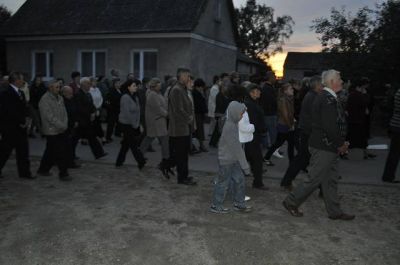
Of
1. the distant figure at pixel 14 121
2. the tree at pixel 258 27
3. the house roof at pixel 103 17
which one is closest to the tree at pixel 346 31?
A: the house roof at pixel 103 17

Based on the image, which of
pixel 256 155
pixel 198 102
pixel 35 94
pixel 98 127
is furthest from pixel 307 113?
pixel 35 94

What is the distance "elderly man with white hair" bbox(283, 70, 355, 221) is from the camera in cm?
547

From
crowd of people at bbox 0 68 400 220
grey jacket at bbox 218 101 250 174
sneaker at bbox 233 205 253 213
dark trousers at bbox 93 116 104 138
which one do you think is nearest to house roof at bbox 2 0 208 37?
crowd of people at bbox 0 68 400 220

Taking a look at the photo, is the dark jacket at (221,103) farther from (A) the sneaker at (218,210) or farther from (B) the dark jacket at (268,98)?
(A) the sneaker at (218,210)

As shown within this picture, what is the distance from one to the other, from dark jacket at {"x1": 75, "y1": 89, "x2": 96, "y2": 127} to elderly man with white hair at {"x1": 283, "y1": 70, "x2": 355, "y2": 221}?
195 inches

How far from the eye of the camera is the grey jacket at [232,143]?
5.90 m

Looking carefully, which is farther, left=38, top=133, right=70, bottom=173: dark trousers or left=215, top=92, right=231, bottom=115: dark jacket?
left=215, top=92, right=231, bottom=115: dark jacket

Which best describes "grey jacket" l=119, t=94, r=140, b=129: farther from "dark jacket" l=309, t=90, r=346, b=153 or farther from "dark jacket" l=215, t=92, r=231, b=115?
"dark jacket" l=309, t=90, r=346, b=153

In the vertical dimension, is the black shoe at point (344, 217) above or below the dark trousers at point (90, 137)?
below

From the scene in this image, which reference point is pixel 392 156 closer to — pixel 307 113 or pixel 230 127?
pixel 307 113

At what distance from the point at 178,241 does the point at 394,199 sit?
385 centimetres

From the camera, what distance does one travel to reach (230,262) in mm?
4375

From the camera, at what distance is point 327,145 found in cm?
557

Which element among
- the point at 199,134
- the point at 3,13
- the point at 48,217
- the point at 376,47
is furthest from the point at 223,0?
the point at 48,217
